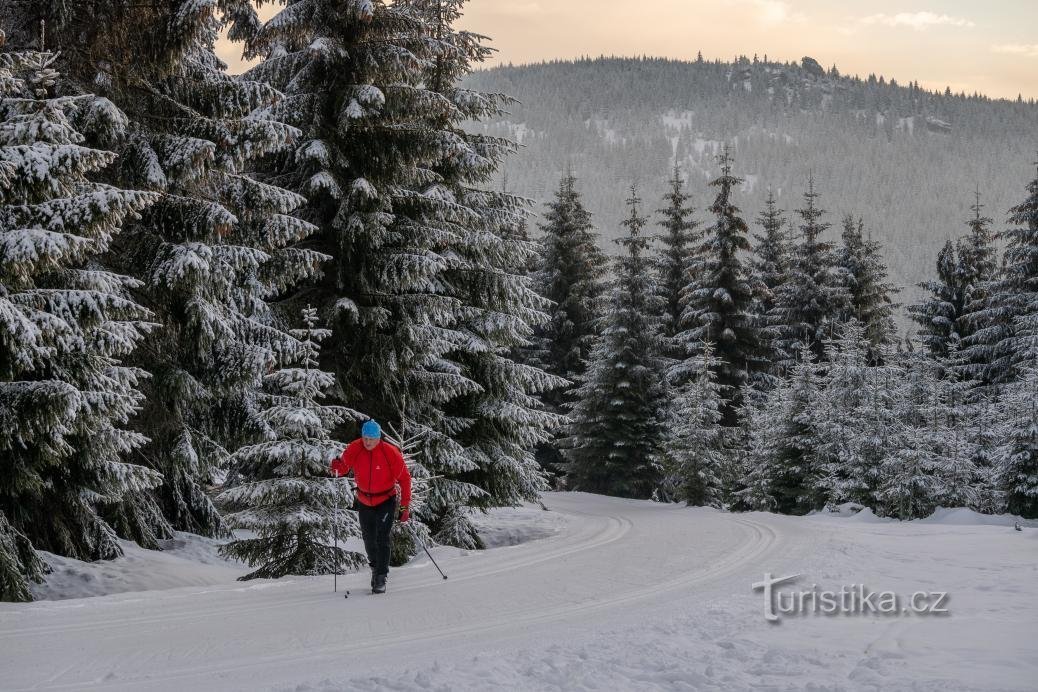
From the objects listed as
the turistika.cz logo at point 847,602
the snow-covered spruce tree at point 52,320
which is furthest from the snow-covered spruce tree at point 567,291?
the turistika.cz logo at point 847,602

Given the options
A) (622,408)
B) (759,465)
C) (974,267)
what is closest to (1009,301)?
(974,267)

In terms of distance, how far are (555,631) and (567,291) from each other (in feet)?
103

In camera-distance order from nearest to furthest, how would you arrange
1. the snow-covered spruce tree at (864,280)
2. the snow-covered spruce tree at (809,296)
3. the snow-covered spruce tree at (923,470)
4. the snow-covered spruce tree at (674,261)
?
the snow-covered spruce tree at (923,470)
the snow-covered spruce tree at (809,296)
the snow-covered spruce tree at (674,261)
the snow-covered spruce tree at (864,280)

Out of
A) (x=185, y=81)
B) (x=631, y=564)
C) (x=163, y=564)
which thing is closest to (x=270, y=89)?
(x=185, y=81)

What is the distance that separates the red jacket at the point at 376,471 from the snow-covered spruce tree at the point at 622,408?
72.0 ft

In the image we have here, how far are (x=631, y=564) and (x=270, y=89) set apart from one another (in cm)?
834

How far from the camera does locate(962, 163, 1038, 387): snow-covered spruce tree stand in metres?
31.5

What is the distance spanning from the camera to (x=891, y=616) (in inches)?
294

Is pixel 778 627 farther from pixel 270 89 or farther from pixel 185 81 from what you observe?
pixel 185 81

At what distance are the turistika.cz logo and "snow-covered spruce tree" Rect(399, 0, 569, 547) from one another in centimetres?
714

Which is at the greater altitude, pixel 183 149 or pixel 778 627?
pixel 183 149

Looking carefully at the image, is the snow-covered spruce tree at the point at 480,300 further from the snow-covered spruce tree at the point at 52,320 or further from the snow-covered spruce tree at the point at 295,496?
the snow-covered spruce tree at the point at 52,320

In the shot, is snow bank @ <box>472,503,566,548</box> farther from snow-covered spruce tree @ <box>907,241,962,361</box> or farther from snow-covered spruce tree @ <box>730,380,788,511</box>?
snow-covered spruce tree @ <box>907,241,962,361</box>

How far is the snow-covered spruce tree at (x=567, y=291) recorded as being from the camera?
3756 cm
